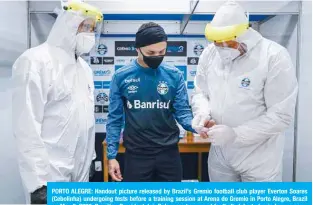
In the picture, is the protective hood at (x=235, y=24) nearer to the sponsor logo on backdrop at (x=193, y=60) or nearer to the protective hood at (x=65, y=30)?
the protective hood at (x=65, y=30)

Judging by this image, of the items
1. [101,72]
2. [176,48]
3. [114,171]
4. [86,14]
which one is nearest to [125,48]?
[101,72]

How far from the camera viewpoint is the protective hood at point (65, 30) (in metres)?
1.32

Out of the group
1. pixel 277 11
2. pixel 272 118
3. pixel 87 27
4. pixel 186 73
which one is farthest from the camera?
pixel 186 73

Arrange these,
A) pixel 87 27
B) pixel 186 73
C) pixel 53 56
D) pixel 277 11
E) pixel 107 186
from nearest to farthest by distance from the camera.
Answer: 1. pixel 107 186
2. pixel 53 56
3. pixel 87 27
4. pixel 277 11
5. pixel 186 73

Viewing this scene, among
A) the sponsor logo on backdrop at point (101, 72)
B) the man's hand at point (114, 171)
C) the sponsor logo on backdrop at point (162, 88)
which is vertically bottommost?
the man's hand at point (114, 171)

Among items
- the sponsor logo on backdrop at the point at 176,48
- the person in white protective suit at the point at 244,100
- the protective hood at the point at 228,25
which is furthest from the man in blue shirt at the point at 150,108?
the sponsor logo on backdrop at the point at 176,48

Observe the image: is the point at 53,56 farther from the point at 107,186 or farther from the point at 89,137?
the point at 107,186

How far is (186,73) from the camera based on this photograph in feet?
8.86

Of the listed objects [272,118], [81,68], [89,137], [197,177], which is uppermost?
[81,68]

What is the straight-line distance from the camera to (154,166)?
1.41m

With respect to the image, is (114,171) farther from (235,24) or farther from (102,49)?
(102,49)

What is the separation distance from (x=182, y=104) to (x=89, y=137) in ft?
1.50

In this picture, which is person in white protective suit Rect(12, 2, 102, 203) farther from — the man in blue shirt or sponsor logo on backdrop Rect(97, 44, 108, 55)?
sponsor logo on backdrop Rect(97, 44, 108, 55)

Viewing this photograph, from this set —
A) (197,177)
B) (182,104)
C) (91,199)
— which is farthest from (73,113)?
(197,177)
